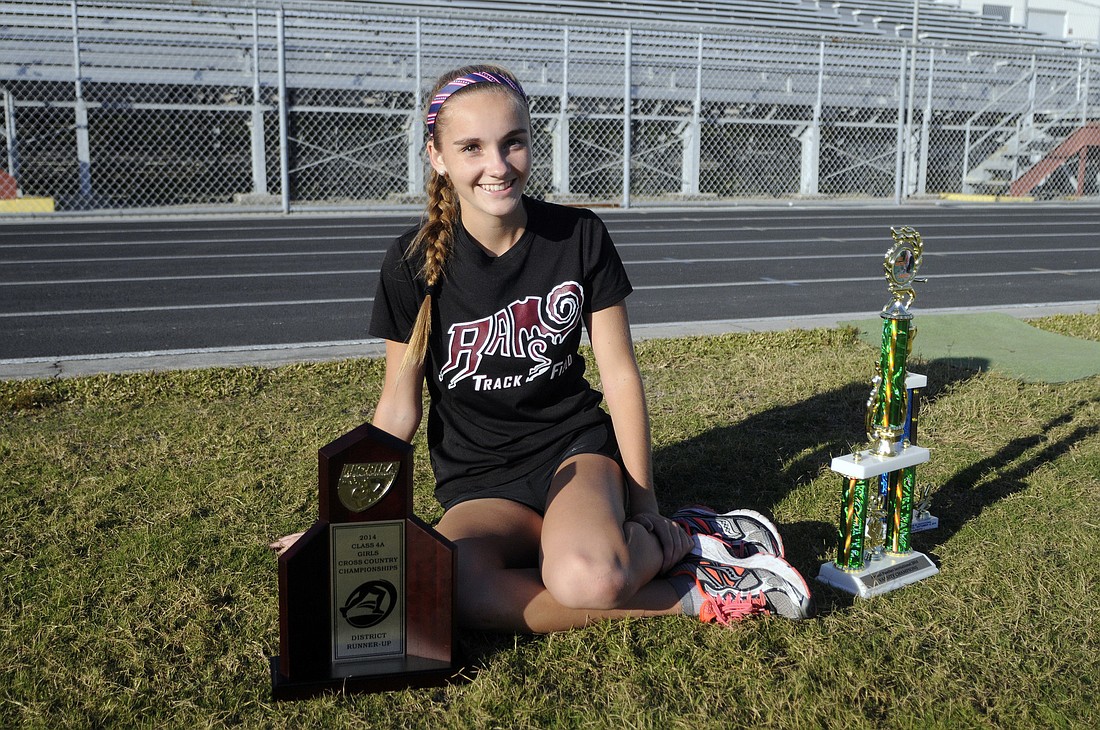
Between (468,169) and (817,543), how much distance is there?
1526 mm

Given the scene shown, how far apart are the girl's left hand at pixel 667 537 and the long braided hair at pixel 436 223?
2.43 ft

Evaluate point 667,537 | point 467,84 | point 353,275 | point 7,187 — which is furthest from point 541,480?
point 7,187

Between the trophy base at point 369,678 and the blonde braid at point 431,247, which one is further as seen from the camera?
the blonde braid at point 431,247

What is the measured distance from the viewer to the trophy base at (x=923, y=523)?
127 inches

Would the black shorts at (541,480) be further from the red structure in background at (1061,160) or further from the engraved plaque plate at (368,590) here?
the red structure in background at (1061,160)

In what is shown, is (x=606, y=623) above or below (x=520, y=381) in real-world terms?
below

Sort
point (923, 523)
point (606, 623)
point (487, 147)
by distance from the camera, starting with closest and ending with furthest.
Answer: point (606, 623), point (487, 147), point (923, 523)

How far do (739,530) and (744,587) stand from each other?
232mm

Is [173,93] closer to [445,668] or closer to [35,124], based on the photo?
[35,124]

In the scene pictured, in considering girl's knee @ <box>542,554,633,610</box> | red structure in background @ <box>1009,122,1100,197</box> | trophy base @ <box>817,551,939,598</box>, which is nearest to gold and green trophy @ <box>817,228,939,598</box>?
trophy base @ <box>817,551,939,598</box>

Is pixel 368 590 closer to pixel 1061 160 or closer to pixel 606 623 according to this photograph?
pixel 606 623

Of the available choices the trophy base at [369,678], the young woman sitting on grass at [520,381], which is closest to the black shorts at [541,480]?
the young woman sitting on grass at [520,381]

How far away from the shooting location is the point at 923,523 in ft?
10.6

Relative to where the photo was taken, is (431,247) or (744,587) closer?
(744,587)
